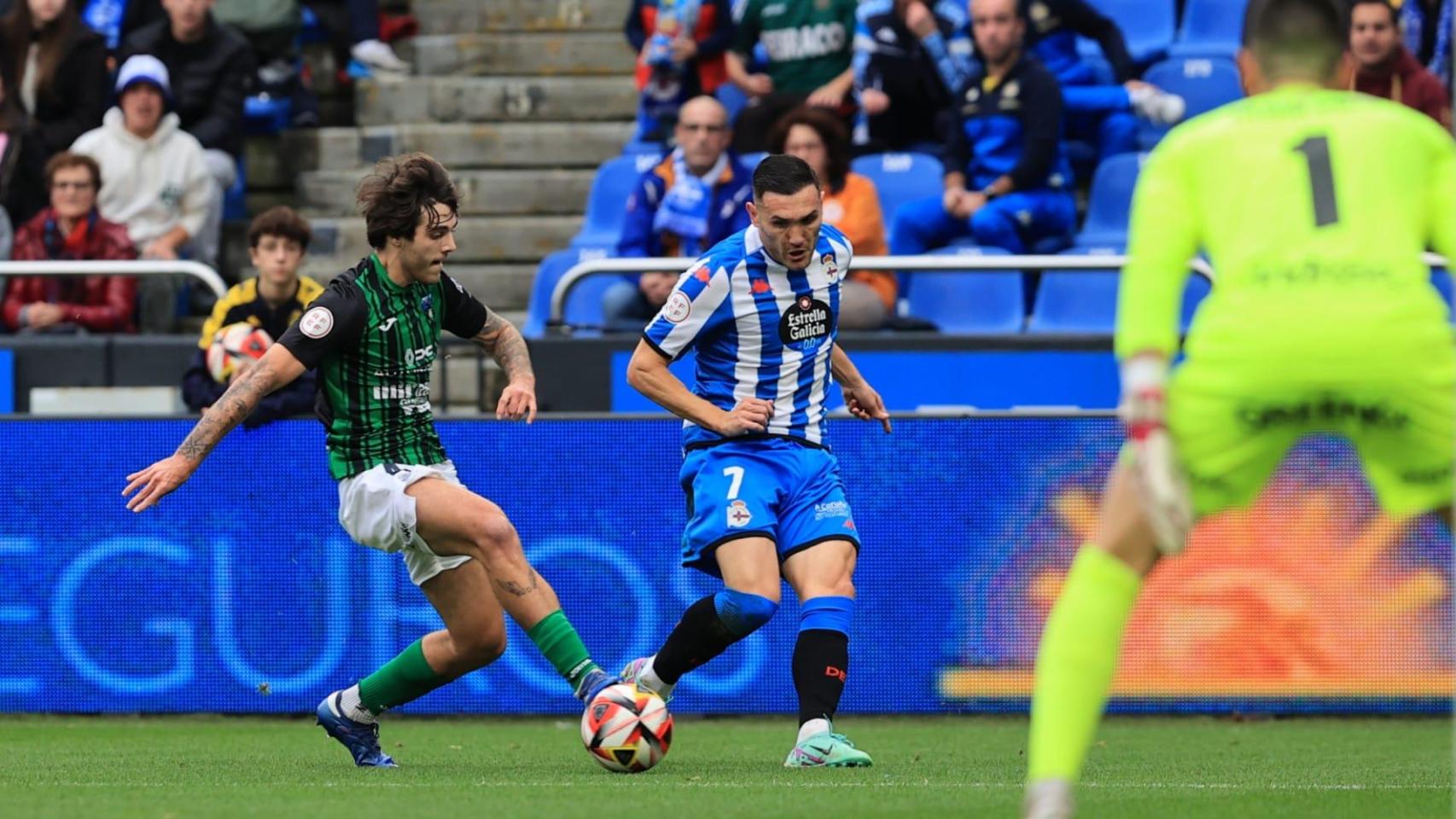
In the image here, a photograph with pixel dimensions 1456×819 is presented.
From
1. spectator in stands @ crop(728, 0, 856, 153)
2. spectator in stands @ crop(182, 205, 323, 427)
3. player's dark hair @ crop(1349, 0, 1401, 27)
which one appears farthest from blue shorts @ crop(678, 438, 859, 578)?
spectator in stands @ crop(728, 0, 856, 153)

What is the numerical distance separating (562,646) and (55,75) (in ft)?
25.2

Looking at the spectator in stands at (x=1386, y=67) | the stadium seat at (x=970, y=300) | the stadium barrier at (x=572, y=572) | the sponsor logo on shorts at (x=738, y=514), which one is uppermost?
the spectator in stands at (x=1386, y=67)

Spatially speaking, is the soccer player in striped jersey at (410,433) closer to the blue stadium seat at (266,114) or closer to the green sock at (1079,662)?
the green sock at (1079,662)

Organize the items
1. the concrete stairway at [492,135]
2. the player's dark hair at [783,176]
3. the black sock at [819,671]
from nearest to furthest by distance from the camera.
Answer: the black sock at [819,671] → the player's dark hair at [783,176] → the concrete stairway at [492,135]

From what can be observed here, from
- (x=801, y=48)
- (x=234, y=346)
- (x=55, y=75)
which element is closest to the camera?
(x=234, y=346)

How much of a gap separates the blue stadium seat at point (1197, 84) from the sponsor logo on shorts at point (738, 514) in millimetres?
5836

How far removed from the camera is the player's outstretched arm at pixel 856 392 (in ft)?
26.0

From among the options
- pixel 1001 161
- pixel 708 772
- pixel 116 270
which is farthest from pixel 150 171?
pixel 708 772

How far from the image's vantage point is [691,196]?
37.4 feet

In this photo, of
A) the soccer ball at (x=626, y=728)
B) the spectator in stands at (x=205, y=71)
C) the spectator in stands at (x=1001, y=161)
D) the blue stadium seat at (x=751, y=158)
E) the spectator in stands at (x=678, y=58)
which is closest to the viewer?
the soccer ball at (x=626, y=728)

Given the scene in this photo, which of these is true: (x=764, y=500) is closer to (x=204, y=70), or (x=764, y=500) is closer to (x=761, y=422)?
(x=761, y=422)

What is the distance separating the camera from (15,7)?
13.9 meters

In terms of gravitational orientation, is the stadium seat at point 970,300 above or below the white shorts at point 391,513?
above

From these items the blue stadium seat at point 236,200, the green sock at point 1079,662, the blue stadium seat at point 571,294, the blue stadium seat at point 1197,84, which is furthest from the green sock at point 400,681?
the blue stadium seat at point 236,200
